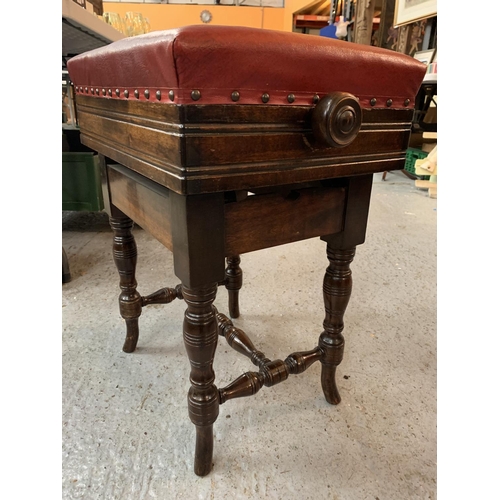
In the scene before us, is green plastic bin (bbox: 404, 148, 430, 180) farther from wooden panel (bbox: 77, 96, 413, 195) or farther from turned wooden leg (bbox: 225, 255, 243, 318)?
wooden panel (bbox: 77, 96, 413, 195)

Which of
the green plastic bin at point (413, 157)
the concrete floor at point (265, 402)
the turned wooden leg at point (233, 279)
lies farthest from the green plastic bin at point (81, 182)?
the green plastic bin at point (413, 157)

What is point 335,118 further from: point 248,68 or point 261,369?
point 261,369

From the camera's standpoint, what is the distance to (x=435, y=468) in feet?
2.58

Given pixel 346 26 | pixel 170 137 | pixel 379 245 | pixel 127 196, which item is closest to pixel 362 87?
pixel 170 137

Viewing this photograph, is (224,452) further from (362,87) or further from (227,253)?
(362,87)

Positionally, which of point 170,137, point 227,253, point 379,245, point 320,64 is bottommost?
point 379,245

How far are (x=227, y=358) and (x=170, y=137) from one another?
2.58 feet

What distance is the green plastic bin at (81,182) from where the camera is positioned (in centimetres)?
193

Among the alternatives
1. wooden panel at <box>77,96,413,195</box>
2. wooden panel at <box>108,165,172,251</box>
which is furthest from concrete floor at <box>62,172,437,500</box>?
wooden panel at <box>77,96,413,195</box>

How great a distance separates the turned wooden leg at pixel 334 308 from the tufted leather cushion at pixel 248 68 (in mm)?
326

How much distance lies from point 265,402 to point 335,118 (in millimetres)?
709

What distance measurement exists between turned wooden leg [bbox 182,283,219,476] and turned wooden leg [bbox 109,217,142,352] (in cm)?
42

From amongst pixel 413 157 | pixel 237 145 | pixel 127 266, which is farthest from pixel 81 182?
pixel 413 157

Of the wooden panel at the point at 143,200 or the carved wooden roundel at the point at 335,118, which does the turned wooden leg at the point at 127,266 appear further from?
the carved wooden roundel at the point at 335,118
